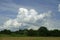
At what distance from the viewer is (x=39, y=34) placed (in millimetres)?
46000

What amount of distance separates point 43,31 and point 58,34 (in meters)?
4.93

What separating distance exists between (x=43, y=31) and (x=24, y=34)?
5.62 metres

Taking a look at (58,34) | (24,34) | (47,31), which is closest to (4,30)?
(24,34)

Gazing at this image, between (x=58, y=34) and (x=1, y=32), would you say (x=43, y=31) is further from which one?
(x=1, y=32)

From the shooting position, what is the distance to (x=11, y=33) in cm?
4678

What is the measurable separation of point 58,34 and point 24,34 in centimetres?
1032

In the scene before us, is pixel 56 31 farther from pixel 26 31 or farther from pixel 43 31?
pixel 26 31

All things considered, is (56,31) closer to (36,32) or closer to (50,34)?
(50,34)

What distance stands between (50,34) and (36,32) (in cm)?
411

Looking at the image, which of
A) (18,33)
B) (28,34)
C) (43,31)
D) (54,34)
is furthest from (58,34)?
(18,33)

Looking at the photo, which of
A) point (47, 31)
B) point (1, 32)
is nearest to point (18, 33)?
point (1, 32)

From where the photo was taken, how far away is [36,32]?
4728 cm

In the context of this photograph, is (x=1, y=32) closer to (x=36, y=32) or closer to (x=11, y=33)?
(x=11, y=33)

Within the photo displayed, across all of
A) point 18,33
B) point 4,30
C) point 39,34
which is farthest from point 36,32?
point 4,30
